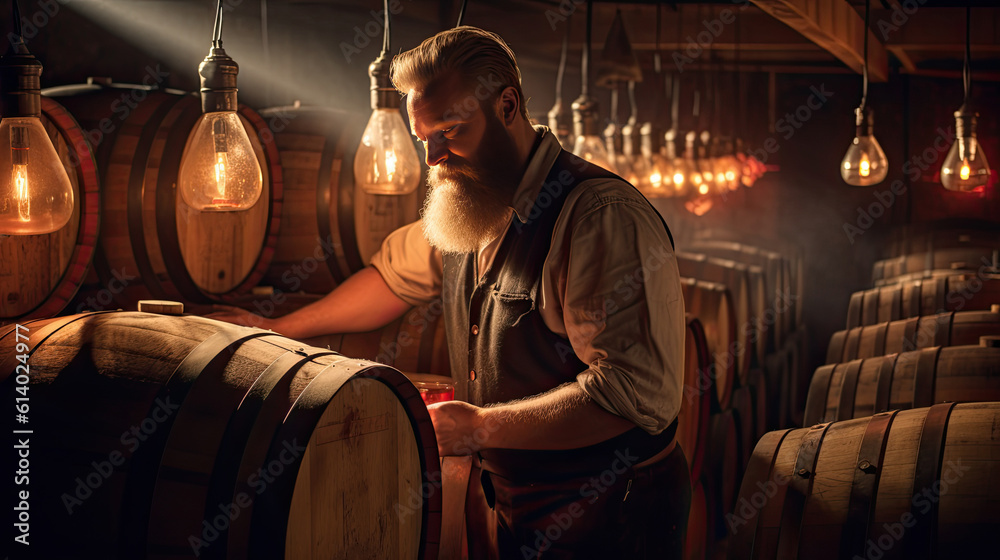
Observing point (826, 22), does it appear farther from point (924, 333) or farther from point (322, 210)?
point (322, 210)

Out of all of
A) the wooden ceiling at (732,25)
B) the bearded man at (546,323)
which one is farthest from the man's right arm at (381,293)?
the wooden ceiling at (732,25)

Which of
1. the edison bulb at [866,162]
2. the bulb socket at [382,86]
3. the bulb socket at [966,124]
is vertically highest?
the bulb socket at [966,124]

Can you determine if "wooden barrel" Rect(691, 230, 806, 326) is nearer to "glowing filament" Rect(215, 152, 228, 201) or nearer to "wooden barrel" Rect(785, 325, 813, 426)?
"wooden barrel" Rect(785, 325, 813, 426)

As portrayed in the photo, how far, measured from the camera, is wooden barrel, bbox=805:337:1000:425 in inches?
147

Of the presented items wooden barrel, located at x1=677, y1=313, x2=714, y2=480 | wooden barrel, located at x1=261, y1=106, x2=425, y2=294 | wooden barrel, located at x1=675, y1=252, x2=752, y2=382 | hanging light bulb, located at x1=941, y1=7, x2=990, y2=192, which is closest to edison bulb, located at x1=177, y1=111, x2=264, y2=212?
wooden barrel, located at x1=261, y1=106, x2=425, y2=294

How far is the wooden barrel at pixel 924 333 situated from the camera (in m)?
4.65

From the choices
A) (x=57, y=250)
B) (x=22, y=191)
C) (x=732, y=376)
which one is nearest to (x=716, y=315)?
(x=732, y=376)

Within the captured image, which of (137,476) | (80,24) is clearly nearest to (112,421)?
(137,476)

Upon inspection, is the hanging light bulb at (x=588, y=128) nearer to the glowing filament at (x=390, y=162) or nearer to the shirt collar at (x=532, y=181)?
the glowing filament at (x=390, y=162)

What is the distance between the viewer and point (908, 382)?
3.89 meters

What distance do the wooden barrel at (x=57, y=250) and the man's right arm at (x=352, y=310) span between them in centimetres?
45

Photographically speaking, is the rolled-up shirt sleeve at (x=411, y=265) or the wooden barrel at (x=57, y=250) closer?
the wooden barrel at (x=57, y=250)

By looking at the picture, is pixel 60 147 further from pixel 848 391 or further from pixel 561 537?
pixel 848 391

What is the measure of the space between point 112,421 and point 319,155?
69.1 inches
